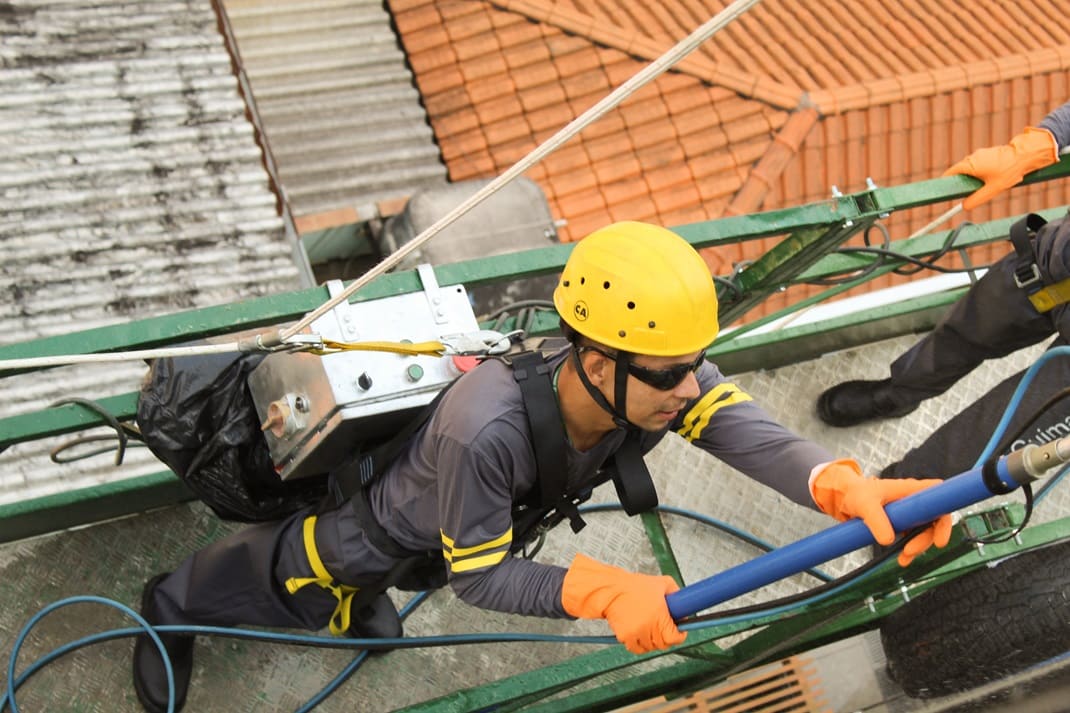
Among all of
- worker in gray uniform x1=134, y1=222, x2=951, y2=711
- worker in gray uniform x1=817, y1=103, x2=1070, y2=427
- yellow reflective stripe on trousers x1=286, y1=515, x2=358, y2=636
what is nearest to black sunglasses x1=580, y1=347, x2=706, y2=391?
worker in gray uniform x1=134, y1=222, x2=951, y2=711

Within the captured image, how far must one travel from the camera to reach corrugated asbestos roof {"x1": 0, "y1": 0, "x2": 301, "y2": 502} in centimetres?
496

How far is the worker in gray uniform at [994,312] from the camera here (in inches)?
150

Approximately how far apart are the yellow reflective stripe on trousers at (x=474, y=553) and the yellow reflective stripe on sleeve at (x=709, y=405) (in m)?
0.53

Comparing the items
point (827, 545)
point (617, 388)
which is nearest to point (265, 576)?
point (617, 388)

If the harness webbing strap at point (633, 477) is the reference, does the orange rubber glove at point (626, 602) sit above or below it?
below

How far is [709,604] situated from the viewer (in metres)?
2.60

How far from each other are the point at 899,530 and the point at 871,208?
4.18 feet

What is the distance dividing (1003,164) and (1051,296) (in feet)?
1.64

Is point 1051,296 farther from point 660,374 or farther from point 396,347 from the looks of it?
point 396,347

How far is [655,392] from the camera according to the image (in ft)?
8.77

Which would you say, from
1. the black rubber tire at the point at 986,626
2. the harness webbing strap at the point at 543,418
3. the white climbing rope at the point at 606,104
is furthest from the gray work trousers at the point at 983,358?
the white climbing rope at the point at 606,104

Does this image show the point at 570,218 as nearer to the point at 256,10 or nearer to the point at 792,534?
the point at 256,10

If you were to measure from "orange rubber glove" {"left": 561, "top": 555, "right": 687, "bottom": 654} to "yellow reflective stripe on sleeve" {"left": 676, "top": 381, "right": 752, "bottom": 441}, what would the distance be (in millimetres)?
404

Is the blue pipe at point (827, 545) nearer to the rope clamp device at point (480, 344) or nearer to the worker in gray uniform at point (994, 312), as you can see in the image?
the rope clamp device at point (480, 344)
